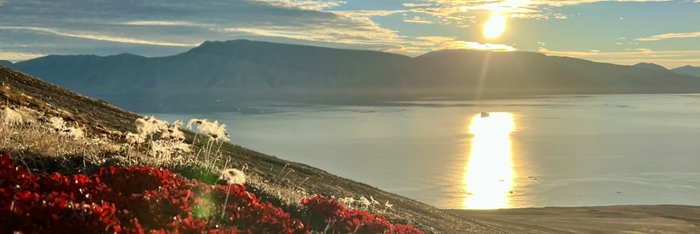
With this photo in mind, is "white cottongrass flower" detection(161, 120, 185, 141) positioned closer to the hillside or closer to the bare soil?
the hillside

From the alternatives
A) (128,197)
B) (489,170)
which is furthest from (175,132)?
(489,170)

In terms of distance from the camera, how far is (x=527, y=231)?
93.8 ft

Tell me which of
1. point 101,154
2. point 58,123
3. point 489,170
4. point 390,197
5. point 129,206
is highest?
point 58,123

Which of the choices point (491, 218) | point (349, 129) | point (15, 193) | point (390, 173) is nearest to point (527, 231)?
point (491, 218)

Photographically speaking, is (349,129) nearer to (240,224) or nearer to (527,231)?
(527,231)

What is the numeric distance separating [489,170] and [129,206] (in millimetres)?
65678

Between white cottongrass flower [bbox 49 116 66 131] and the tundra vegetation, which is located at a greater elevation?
white cottongrass flower [bbox 49 116 66 131]

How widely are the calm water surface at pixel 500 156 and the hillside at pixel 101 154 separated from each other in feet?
81.8

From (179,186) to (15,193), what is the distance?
218 centimetres

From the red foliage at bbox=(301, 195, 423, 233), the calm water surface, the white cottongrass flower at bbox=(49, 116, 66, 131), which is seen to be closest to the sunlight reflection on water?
the calm water surface

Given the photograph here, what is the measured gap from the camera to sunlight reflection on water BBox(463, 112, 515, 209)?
53.2 metres

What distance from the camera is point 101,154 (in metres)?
10.3

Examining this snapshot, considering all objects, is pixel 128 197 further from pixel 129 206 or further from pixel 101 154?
pixel 101 154

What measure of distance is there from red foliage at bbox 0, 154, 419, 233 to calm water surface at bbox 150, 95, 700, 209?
4165 centimetres
